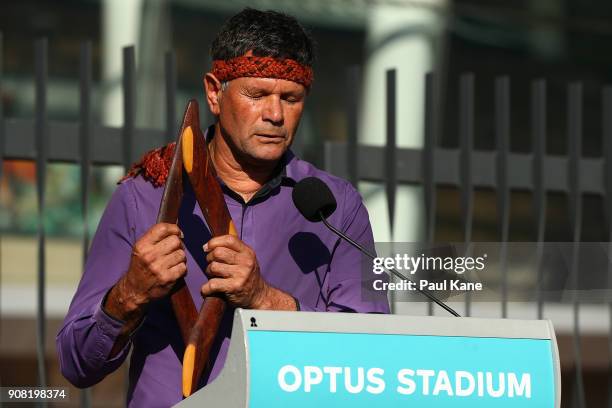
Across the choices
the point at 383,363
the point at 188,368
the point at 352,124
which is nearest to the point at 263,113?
the point at 188,368

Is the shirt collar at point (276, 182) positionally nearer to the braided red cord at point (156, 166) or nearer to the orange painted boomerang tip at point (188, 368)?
the braided red cord at point (156, 166)

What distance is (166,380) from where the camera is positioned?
8.70ft

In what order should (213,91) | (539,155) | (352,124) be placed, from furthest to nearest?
(539,155)
(352,124)
(213,91)

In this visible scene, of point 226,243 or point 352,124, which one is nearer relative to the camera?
point 226,243

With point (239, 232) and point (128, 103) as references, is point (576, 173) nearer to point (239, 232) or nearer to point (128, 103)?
point (128, 103)

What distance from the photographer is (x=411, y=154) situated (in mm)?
4543

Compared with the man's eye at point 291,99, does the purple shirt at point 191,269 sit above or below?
below

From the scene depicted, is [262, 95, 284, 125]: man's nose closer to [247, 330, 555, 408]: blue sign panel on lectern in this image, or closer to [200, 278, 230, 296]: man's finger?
[200, 278, 230, 296]: man's finger

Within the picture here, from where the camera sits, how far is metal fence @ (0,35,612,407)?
4172mm

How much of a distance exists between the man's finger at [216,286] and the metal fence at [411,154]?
1398 millimetres

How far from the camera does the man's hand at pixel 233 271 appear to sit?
7.95ft

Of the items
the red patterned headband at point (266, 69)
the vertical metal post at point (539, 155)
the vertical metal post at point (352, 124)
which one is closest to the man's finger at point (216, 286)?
the red patterned headband at point (266, 69)

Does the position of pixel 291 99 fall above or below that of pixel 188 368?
above

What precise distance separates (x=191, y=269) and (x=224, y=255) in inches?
12.2
